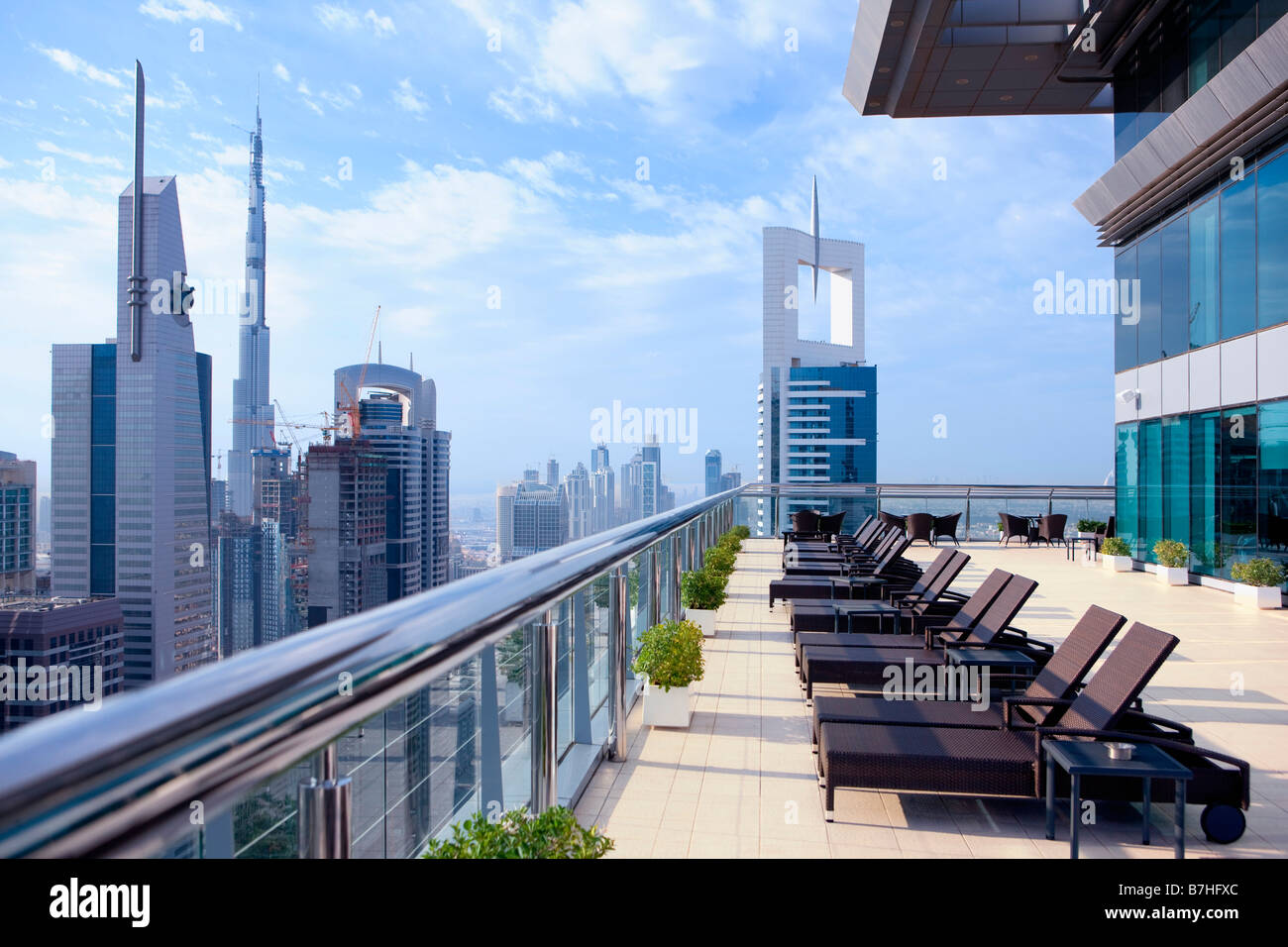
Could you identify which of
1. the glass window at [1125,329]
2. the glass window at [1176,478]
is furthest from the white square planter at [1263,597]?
the glass window at [1125,329]

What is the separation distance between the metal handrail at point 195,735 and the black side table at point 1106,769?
2.80 metres

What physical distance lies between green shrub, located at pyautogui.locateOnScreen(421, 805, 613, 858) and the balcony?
123 millimetres

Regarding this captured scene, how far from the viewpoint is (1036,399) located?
2572 centimetres

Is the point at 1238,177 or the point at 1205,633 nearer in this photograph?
the point at 1205,633

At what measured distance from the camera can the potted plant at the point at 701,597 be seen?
7371mm

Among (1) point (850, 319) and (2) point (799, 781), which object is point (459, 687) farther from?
(1) point (850, 319)

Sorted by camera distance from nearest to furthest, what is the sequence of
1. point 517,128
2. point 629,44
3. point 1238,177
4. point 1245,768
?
point 1245,768 < point 1238,177 < point 629,44 < point 517,128

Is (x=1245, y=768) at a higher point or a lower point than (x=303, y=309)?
lower

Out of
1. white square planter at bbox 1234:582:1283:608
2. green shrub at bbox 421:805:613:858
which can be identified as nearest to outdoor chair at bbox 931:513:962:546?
white square planter at bbox 1234:582:1283:608

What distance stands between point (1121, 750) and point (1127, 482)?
1350cm

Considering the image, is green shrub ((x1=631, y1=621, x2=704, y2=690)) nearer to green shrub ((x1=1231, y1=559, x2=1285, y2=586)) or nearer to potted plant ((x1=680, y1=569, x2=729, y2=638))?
potted plant ((x1=680, y1=569, x2=729, y2=638))

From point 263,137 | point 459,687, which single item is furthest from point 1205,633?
point 263,137

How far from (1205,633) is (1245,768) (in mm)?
5913

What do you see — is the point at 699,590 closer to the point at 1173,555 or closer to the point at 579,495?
the point at 1173,555
